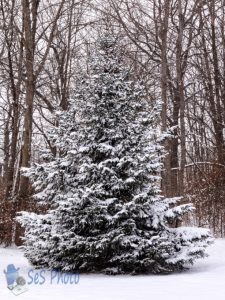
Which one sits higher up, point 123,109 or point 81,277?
point 123,109

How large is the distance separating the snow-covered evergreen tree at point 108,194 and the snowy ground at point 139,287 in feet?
1.22

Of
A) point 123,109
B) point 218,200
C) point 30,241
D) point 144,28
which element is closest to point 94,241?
point 30,241

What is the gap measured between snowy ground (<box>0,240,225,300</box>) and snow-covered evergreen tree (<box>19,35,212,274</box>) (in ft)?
1.22

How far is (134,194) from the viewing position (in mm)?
8008

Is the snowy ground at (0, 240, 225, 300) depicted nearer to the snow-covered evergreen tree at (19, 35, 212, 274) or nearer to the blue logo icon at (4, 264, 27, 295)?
the blue logo icon at (4, 264, 27, 295)

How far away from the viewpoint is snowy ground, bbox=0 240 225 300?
5.52 meters

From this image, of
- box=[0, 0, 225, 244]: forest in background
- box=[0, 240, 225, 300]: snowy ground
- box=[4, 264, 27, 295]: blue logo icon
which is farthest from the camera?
box=[0, 0, 225, 244]: forest in background

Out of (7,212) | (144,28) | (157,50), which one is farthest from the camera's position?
(157,50)

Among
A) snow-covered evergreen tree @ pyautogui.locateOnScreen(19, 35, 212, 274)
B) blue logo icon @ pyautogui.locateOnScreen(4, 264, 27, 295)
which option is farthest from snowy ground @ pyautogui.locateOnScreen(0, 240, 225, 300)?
snow-covered evergreen tree @ pyautogui.locateOnScreen(19, 35, 212, 274)

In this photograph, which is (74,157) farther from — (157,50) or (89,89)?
(157,50)

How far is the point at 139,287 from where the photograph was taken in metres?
6.28

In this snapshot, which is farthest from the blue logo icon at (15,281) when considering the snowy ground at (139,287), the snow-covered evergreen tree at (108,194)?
the snow-covered evergreen tree at (108,194)

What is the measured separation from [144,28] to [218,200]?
7.41 m

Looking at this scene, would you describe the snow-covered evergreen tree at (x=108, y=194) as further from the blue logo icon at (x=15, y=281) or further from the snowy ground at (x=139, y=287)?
the blue logo icon at (x=15, y=281)
